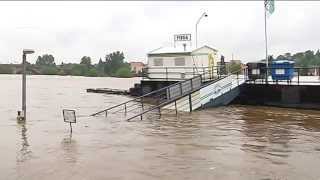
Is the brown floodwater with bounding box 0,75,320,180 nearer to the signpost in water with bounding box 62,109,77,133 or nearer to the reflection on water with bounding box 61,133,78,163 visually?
the reflection on water with bounding box 61,133,78,163

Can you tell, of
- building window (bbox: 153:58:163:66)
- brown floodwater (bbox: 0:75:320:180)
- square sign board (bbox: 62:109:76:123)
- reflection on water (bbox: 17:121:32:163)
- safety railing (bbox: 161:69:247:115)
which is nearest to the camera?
brown floodwater (bbox: 0:75:320:180)

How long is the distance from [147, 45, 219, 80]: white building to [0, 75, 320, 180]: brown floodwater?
15732 mm

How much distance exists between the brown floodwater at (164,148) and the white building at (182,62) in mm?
→ 15732

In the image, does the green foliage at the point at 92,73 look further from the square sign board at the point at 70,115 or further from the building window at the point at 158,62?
the square sign board at the point at 70,115

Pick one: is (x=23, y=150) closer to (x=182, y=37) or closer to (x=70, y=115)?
(x=70, y=115)

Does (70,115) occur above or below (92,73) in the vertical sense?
below

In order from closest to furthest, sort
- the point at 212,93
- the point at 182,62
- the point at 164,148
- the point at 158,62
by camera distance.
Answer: the point at 164,148, the point at 212,93, the point at 182,62, the point at 158,62

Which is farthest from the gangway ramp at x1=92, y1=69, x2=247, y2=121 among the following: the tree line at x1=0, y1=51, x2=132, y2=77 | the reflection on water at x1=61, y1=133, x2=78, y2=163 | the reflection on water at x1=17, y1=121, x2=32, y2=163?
the tree line at x1=0, y1=51, x2=132, y2=77

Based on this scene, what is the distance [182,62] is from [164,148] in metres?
25.8

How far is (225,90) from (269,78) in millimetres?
5228

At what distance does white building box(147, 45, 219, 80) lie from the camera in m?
39.9

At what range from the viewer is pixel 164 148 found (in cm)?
1512

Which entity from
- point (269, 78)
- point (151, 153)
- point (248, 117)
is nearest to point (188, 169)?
point (151, 153)

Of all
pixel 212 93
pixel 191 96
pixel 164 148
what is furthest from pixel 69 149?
pixel 212 93
